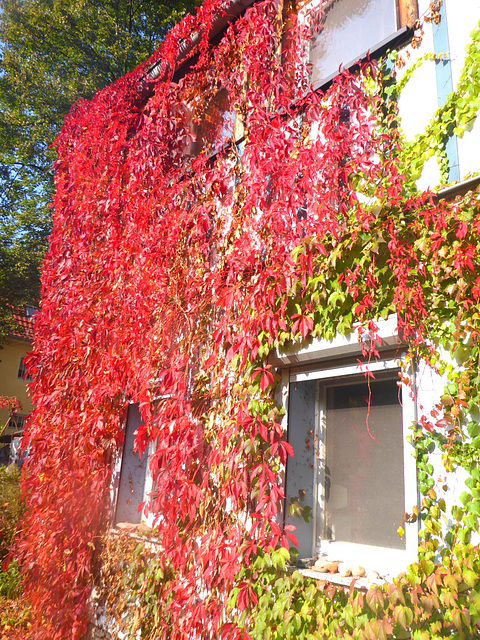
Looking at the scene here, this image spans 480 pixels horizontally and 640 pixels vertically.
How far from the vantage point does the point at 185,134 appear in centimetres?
500

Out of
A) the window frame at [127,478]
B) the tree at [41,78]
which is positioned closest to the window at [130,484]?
the window frame at [127,478]

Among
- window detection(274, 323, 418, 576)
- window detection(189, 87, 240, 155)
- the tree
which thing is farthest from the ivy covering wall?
the tree

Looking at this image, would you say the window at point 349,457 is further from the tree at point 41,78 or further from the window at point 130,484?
the tree at point 41,78

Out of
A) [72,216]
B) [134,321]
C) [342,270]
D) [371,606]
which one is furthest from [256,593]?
[72,216]

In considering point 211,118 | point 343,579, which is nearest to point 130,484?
point 343,579

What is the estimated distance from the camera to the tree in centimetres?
1341

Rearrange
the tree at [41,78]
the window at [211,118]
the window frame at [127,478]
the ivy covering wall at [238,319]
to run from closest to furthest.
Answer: the ivy covering wall at [238,319], the window frame at [127,478], the window at [211,118], the tree at [41,78]

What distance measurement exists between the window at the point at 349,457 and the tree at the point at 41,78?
37.7 feet

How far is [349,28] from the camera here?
13.4 feet

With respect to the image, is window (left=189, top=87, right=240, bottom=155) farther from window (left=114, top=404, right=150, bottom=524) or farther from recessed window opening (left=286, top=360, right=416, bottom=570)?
window (left=114, top=404, right=150, bottom=524)

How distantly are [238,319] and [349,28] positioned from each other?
2.56 m

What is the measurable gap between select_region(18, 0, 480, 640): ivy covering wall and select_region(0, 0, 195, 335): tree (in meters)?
8.45

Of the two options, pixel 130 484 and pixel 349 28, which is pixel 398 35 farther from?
pixel 130 484

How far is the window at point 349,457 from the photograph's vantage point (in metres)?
2.76
